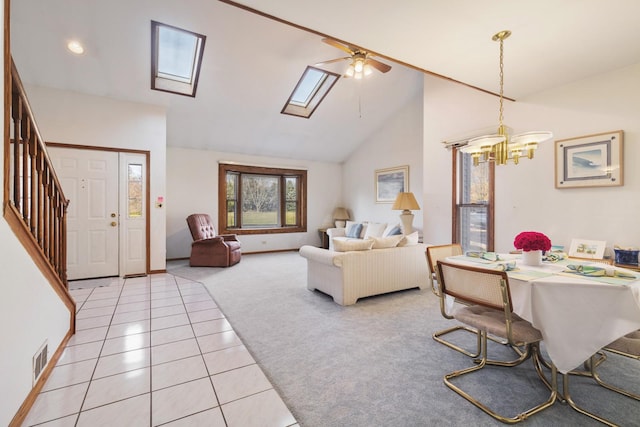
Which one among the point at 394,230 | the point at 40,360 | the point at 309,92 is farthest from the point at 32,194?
the point at 394,230

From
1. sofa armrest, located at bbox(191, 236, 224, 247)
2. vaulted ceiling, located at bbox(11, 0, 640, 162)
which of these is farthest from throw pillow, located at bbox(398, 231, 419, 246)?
sofa armrest, located at bbox(191, 236, 224, 247)

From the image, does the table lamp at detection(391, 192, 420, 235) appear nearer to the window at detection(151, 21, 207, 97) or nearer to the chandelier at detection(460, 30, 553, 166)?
the chandelier at detection(460, 30, 553, 166)

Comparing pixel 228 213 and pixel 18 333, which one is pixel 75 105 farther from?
pixel 18 333

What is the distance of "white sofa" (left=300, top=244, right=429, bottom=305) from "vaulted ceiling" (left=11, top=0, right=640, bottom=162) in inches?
84.9

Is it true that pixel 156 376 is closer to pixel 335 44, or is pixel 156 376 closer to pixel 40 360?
pixel 40 360

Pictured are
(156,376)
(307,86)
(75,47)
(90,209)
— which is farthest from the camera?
(307,86)

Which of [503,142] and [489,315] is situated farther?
[503,142]

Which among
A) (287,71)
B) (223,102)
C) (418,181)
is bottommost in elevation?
(418,181)

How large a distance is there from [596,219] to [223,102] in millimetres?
5655

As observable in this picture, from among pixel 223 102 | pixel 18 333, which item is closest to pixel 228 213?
pixel 223 102

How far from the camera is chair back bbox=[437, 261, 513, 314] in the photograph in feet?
5.68

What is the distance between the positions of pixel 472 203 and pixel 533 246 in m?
2.36

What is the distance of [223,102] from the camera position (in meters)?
5.34

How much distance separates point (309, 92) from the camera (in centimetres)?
598
